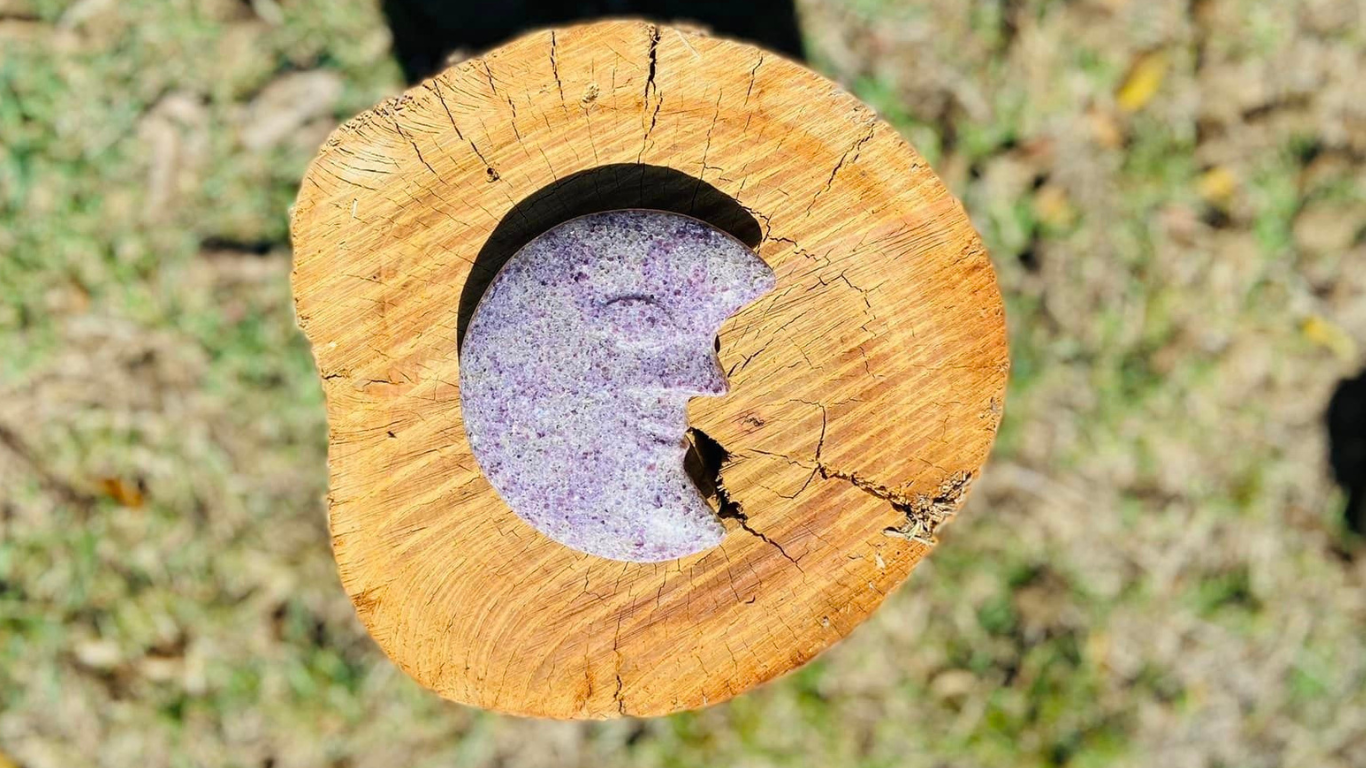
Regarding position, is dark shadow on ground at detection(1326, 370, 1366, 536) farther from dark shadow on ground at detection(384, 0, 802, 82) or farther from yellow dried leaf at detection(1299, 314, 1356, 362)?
dark shadow on ground at detection(384, 0, 802, 82)

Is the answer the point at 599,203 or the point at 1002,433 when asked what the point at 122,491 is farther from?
the point at 1002,433

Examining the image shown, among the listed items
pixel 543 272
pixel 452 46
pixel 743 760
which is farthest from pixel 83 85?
pixel 743 760

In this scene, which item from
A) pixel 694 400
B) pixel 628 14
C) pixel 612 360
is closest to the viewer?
pixel 612 360

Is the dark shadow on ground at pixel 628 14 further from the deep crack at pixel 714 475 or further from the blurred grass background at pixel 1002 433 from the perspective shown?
the deep crack at pixel 714 475

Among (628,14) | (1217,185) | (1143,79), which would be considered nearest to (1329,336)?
(1217,185)

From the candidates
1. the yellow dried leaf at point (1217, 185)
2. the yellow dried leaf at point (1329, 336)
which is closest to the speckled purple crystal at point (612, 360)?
the yellow dried leaf at point (1217, 185)
